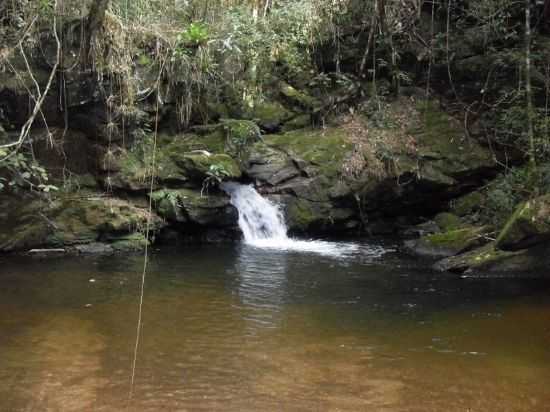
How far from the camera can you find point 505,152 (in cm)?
1273

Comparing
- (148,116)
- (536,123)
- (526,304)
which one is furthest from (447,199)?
(148,116)

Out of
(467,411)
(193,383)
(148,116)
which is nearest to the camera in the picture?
(467,411)

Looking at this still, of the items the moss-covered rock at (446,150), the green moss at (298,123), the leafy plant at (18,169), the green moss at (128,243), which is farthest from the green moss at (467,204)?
the leafy plant at (18,169)

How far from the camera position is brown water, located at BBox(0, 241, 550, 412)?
4656mm

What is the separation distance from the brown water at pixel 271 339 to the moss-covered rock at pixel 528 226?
1.97 ft

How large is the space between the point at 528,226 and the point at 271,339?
4768 mm

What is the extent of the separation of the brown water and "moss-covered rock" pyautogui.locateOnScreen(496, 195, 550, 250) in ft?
1.97

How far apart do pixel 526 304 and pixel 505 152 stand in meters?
6.05

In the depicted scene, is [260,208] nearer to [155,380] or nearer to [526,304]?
[526,304]

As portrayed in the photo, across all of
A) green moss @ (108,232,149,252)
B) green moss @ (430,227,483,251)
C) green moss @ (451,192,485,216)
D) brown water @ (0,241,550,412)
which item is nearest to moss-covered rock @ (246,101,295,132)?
green moss @ (108,232,149,252)

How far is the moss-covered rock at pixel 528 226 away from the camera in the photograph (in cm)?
860

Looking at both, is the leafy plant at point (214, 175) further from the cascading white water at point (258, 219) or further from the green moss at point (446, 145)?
the green moss at point (446, 145)

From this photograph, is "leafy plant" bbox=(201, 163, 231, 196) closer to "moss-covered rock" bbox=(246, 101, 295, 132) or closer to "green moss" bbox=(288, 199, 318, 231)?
"green moss" bbox=(288, 199, 318, 231)

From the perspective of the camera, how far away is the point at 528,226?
8727mm
